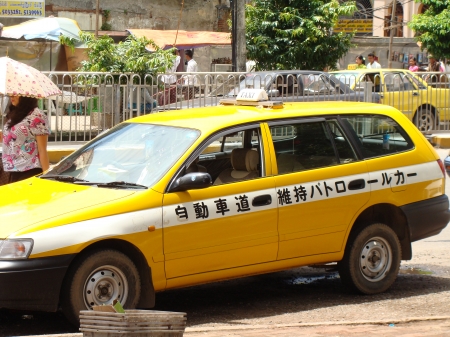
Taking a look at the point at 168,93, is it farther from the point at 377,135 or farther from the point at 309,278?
the point at 377,135

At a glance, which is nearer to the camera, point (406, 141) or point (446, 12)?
point (406, 141)

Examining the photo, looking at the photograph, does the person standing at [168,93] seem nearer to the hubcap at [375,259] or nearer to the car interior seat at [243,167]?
the hubcap at [375,259]

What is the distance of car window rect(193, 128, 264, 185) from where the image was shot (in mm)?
6574

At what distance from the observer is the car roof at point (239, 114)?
261 inches

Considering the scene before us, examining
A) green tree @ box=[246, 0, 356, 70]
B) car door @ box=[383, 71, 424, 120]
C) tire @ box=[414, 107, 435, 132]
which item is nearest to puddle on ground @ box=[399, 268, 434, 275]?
car door @ box=[383, 71, 424, 120]

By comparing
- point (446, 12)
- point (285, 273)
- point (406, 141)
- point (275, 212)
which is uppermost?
point (446, 12)

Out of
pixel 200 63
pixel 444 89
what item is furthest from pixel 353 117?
pixel 200 63

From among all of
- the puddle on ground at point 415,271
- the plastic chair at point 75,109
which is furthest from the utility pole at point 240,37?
the puddle on ground at point 415,271

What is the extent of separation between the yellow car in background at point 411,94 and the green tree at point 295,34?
2.62 meters

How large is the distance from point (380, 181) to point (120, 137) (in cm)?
219

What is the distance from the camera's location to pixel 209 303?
6961 millimetres

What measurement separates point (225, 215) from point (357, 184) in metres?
1.32

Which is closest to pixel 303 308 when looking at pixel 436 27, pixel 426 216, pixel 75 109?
pixel 426 216

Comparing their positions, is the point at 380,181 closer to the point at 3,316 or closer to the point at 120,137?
the point at 120,137
